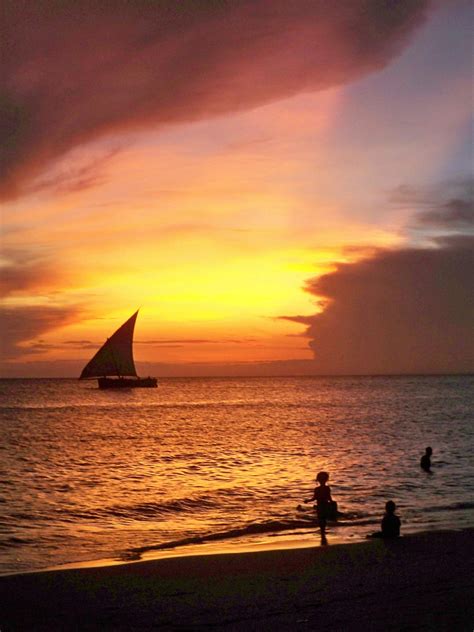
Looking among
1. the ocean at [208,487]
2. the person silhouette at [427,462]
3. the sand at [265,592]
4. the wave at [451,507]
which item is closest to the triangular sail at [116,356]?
the ocean at [208,487]

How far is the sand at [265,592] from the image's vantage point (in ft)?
28.8

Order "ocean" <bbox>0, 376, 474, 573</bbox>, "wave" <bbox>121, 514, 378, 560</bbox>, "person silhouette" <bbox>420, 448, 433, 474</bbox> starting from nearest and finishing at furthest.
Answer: "wave" <bbox>121, 514, 378, 560</bbox>, "ocean" <bbox>0, 376, 474, 573</bbox>, "person silhouette" <bbox>420, 448, 433, 474</bbox>

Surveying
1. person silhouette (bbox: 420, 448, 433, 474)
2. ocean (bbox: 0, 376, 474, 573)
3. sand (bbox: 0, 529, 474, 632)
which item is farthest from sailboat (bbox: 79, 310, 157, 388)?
sand (bbox: 0, 529, 474, 632)

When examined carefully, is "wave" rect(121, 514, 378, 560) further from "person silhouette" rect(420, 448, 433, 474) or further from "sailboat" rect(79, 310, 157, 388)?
"sailboat" rect(79, 310, 157, 388)

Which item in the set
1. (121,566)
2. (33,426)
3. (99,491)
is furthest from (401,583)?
(33,426)

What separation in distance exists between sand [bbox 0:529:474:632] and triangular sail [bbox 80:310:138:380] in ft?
326

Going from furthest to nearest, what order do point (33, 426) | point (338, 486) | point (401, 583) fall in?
point (33, 426) → point (338, 486) → point (401, 583)

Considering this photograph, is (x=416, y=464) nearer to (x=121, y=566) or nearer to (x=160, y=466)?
(x=160, y=466)

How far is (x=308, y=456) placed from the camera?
38.3m

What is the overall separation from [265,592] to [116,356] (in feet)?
358

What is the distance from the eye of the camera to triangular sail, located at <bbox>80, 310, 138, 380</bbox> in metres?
113

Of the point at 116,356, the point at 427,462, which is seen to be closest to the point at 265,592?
the point at 427,462

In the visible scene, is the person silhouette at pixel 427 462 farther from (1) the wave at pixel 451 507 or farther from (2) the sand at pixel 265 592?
(2) the sand at pixel 265 592

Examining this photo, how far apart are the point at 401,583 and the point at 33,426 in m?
61.5
